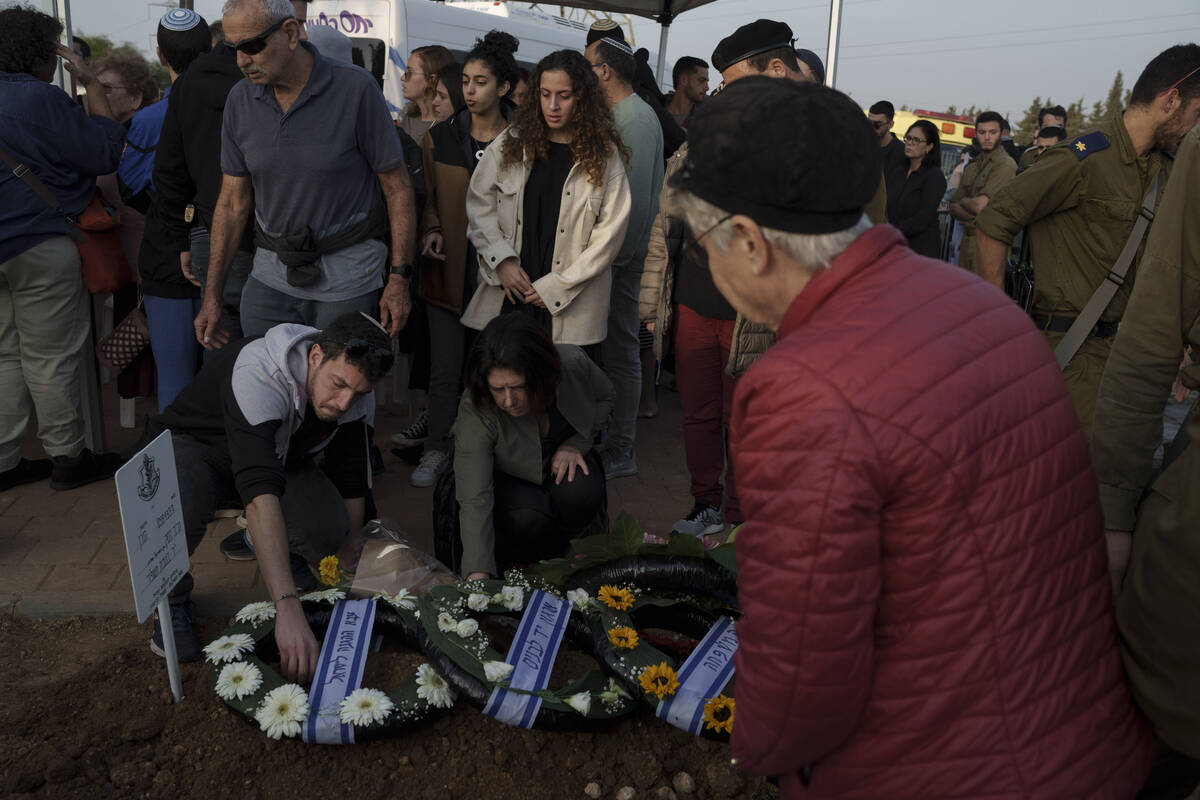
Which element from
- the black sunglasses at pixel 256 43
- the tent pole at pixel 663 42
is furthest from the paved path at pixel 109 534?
the tent pole at pixel 663 42

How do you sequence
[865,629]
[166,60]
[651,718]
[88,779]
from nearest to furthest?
[865,629] < [88,779] < [651,718] < [166,60]

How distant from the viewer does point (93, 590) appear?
3.50 meters

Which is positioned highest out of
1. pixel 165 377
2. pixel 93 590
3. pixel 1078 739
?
pixel 1078 739

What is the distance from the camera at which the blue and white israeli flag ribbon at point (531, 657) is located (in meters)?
2.53

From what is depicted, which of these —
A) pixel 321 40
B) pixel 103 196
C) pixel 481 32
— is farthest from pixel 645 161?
pixel 481 32

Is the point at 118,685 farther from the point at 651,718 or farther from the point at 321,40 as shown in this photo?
the point at 321,40

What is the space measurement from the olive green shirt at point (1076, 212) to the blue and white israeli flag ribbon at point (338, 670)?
7.69ft

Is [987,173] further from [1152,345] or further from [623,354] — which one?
[1152,345]

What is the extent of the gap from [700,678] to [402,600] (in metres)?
0.91

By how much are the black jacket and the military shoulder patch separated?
15.5 feet

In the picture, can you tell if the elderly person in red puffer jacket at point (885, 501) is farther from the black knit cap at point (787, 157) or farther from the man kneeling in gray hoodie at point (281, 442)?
the man kneeling in gray hoodie at point (281, 442)

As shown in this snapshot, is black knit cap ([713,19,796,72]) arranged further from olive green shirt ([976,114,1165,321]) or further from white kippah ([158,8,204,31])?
white kippah ([158,8,204,31])

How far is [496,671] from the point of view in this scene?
2553 millimetres

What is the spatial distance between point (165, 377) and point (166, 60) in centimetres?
142
